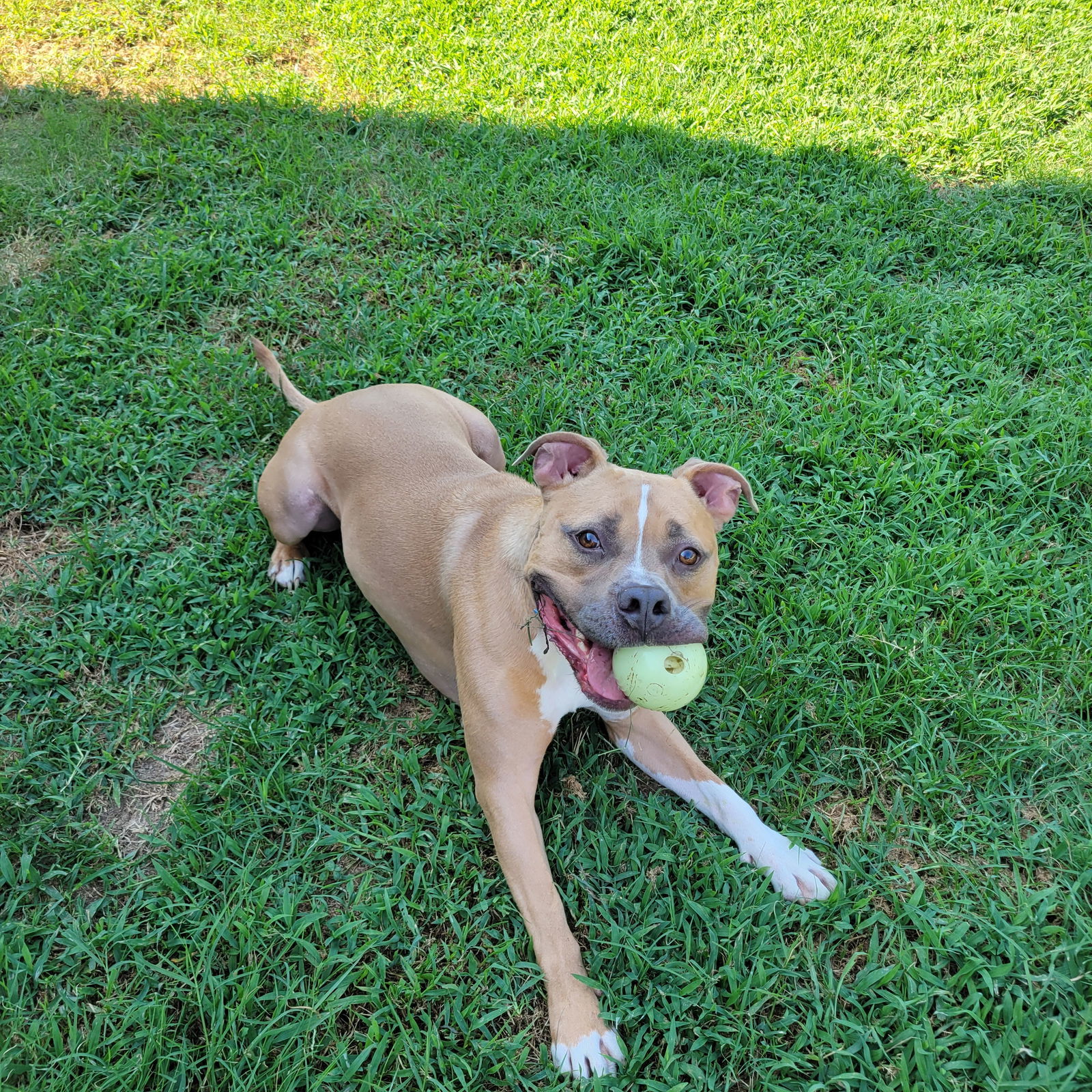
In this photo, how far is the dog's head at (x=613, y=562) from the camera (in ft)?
8.64

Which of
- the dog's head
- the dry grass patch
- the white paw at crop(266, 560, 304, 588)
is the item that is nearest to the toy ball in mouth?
the dog's head

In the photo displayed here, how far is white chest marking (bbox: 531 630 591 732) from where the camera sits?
303 cm

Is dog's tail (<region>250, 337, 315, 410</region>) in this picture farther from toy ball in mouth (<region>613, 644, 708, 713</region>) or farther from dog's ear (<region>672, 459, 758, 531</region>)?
toy ball in mouth (<region>613, 644, 708, 713</region>)

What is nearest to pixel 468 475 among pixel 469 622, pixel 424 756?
pixel 469 622

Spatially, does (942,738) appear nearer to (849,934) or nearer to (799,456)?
(849,934)

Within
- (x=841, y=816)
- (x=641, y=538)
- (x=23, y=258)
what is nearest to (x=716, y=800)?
(x=841, y=816)

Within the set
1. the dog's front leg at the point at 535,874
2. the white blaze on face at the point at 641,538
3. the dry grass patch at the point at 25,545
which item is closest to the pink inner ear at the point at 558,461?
the white blaze on face at the point at 641,538

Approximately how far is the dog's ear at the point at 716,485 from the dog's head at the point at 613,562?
25 mm

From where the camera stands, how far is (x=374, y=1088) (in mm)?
2510

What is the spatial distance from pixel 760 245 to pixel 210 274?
12.1 ft

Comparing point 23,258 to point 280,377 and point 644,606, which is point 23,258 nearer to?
point 280,377

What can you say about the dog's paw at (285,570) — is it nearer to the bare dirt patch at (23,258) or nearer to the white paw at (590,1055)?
the white paw at (590,1055)

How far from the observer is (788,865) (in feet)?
9.75

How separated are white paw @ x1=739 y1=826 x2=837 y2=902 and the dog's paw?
241 cm
